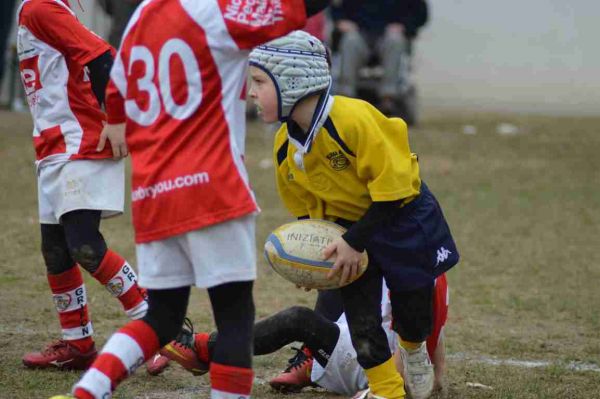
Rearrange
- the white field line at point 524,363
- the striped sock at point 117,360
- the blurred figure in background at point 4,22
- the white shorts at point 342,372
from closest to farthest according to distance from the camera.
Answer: the striped sock at point 117,360
the white shorts at point 342,372
the white field line at point 524,363
the blurred figure in background at point 4,22

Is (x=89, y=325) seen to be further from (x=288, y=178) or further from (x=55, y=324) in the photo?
(x=288, y=178)

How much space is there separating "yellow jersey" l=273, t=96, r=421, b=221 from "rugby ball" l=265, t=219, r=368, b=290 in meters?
0.12

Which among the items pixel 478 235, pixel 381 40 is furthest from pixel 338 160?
pixel 381 40

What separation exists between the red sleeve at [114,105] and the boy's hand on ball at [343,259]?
80 cm

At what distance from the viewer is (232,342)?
135 inches

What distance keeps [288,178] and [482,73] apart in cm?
1771

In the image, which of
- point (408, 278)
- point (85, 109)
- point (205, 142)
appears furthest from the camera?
point (85, 109)

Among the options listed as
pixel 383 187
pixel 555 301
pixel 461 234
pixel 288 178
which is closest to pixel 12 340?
pixel 288 178

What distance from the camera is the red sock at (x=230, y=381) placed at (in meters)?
3.40

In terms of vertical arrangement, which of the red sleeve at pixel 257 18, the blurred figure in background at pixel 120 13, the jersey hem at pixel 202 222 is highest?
the red sleeve at pixel 257 18

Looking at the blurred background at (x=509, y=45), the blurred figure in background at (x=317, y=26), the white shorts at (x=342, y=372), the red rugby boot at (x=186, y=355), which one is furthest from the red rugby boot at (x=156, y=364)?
the blurred background at (x=509, y=45)

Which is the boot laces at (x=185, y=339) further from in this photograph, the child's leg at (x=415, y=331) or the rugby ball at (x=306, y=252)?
the child's leg at (x=415, y=331)

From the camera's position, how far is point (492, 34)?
21422 millimetres

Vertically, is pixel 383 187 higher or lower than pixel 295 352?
higher
